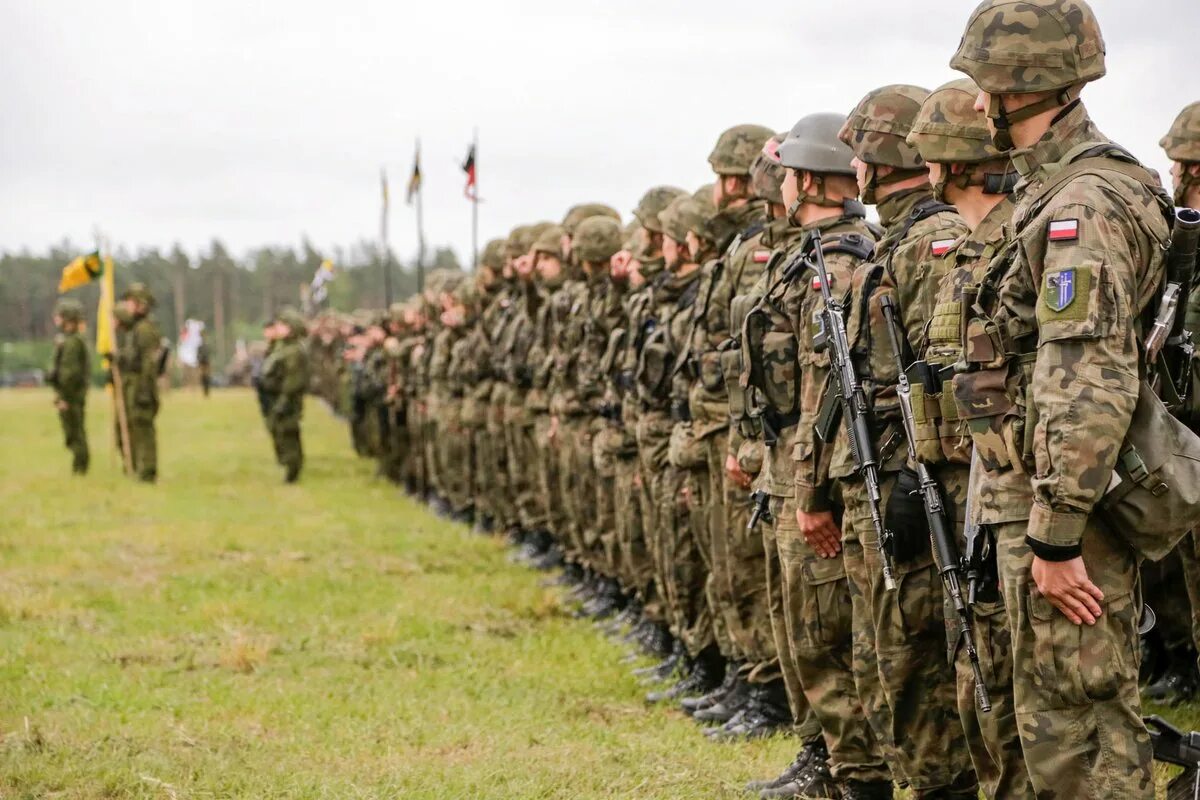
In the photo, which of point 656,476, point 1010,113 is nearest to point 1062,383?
point 1010,113

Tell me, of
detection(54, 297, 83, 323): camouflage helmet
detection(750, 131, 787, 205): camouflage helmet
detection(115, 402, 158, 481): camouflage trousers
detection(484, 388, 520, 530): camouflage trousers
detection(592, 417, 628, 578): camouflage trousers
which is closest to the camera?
detection(750, 131, 787, 205): camouflage helmet

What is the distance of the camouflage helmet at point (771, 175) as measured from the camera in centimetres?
605

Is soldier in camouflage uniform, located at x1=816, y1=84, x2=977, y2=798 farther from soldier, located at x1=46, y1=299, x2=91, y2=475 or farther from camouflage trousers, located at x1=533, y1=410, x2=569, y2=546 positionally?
soldier, located at x1=46, y1=299, x2=91, y2=475

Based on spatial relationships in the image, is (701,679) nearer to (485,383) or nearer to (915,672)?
(915,672)

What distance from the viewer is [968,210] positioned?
4.28 meters

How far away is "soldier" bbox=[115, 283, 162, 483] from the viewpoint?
18609mm

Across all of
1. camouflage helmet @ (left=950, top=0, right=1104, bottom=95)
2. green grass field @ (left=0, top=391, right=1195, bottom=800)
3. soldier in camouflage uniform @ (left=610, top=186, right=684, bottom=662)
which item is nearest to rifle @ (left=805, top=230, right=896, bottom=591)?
camouflage helmet @ (left=950, top=0, right=1104, bottom=95)

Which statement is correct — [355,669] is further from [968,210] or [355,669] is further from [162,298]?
[162,298]

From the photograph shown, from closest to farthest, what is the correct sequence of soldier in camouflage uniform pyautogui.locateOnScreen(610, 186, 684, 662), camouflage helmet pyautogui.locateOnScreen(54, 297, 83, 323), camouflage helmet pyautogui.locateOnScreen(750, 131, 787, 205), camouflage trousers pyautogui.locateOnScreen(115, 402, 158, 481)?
1. camouflage helmet pyautogui.locateOnScreen(750, 131, 787, 205)
2. soldier in camouflage uniform pyautogui.locateOnScreen(610, 186, 684, 662)
3. camouflage trousers pyautogui.locateOnScreen(115, 402, 158, 481)
4. camouflage helmet pyautogui.locateOnScreen(54, 297, 83, 323)

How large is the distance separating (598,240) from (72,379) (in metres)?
12.2

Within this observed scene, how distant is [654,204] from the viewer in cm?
852

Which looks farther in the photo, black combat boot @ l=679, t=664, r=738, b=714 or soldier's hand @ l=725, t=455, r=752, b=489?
black combat boot @ l=679, t=664, r=738, b=714

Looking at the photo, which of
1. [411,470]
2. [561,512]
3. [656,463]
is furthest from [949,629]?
[411,470]

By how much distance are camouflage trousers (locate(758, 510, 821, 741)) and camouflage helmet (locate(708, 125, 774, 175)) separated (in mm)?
2081
